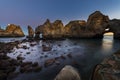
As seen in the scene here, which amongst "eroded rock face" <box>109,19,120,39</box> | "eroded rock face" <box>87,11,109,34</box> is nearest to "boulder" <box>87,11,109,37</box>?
"eroded rock face" <box>87,11,109,34</box>

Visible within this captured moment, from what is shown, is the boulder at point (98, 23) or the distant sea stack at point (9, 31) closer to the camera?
the boulder at point (98, 23)

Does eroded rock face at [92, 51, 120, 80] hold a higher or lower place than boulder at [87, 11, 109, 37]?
lower

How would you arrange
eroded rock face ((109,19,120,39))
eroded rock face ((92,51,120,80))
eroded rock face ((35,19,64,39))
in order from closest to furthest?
eroded rock face ((92,51,120,80))
eroded rock face ((109,19,120,39))
eroded rock face ((35,19,64,39))

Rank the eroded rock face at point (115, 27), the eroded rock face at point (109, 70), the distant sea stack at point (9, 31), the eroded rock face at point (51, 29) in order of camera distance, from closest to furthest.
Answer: the eroded rock face at point (109, 70)
the eroded rock face at point (115, 27)
the eroded rock face at point (51, 29)
the distant sea stack at point (9, 31)

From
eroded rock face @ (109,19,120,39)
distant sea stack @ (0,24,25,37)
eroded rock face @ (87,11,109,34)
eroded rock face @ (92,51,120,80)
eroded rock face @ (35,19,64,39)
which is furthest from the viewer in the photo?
distant sea stack @ (0,24,25,37)

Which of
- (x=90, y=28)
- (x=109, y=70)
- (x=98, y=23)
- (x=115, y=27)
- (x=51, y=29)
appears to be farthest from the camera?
(x=51, y=29)

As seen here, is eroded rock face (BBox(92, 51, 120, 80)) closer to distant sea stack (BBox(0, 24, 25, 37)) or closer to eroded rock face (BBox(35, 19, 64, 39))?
eroded rock face (BBox(35, 19, 64, 39))

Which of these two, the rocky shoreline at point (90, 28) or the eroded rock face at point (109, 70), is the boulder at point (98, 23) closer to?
the rocky shoreline at point (90, 28)

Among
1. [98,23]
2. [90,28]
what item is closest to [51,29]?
[90,28]

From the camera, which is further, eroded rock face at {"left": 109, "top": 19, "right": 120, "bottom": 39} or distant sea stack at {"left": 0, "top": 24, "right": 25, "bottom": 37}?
distant sea stack at {"left": 0, "top": 24, "right": 25, "bottom": 37}

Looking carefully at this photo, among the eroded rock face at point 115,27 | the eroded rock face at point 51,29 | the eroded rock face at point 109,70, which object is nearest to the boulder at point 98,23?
the eroded rock face at point 115,27

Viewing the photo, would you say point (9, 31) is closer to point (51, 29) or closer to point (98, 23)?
point (51, 29)

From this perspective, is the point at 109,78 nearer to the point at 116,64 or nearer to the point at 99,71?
the point at 99,71

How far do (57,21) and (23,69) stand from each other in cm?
8766
